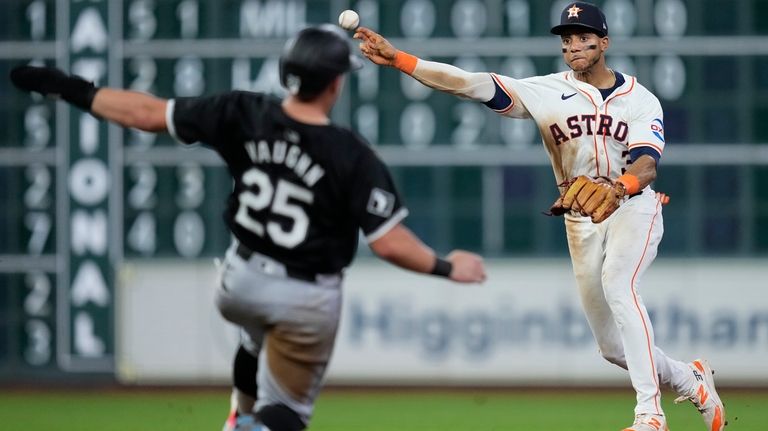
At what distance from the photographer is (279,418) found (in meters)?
5.09

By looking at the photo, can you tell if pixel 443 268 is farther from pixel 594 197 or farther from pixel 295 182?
pixel 594 197

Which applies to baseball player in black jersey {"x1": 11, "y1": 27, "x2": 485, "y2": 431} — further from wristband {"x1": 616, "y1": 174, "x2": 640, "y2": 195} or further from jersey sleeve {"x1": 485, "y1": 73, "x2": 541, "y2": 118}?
jersey sleeve {"x1": 485, "y1": 73, "x2": 541, "y2": 118}

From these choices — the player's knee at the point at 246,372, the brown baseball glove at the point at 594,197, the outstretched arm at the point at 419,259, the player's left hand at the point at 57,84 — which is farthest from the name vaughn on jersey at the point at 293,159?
the brown baseball glove at the point at 594,197

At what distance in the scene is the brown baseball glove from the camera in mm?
6613

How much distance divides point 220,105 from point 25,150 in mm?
7821

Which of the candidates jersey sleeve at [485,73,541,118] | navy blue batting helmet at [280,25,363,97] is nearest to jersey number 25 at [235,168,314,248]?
navy blue batting helmet at [280,25,363,97]

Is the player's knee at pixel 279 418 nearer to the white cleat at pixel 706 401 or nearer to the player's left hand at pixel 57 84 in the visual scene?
the player's left hand at pixel 57 84

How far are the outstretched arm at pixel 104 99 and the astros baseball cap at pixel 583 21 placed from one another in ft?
8.04

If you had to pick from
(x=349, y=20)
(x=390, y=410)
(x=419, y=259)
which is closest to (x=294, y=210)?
(x=419, y=259)

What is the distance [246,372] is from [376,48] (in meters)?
2.08

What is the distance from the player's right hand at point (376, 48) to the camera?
7.11 m

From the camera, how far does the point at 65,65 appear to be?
12.5 meters

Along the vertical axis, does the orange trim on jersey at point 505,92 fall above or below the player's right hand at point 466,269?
above

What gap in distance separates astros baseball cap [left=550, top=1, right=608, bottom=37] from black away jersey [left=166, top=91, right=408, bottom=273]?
2.29 meters
